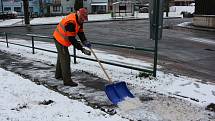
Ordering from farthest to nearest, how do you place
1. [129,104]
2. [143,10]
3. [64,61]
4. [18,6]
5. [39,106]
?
[143,10], [18,6], [64,61], [129,104], [39,106]

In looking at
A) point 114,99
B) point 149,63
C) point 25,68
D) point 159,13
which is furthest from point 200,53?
point 114,99

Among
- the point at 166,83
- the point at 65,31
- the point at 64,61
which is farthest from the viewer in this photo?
the point at 166,83

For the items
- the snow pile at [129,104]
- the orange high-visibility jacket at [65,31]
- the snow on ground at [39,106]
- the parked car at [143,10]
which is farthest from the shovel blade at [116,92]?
the parked car at [143,10]

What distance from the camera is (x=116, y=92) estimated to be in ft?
21.5

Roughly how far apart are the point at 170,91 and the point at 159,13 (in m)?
2.02

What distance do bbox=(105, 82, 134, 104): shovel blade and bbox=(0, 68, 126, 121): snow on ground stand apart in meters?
0.55

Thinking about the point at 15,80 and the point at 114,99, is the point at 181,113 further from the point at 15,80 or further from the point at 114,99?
the point at 15,80

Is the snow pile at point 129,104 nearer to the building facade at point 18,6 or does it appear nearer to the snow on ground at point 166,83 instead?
the snow on ground at point 166,83

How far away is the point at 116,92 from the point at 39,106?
59.9 inches

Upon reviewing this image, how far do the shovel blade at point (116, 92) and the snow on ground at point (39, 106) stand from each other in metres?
0.55

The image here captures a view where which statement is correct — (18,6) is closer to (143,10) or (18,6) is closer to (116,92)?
(143,10)

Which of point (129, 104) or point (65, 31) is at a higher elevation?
point (65, 31)

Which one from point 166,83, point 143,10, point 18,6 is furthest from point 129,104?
point 18,6

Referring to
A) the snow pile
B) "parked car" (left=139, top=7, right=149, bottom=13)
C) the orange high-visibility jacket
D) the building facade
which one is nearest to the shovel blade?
the snow pile
